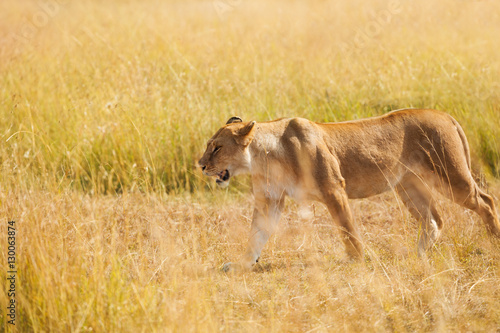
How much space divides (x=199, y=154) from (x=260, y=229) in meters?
2.34

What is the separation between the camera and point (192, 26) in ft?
39.8

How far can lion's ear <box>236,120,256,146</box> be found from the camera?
15.4ft

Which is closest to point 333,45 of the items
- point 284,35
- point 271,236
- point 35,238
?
point 284,35

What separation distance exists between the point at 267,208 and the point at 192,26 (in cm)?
807

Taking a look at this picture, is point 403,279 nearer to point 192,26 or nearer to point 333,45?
point 333,45

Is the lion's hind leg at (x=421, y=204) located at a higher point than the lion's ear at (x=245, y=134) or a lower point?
lower

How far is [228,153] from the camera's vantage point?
4785 mm

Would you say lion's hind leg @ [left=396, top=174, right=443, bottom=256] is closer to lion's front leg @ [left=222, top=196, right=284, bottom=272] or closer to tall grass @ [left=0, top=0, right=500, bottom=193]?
lion's front leg @ [left=222, top=196, right=284, bottom=272]

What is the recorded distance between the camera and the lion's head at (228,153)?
15.6 ft

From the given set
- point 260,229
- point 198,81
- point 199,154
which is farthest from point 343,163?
point 198,81

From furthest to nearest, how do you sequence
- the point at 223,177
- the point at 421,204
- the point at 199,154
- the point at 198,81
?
the point at 198,81, the point at 199,154, the point at 421,204, the point at 223,177

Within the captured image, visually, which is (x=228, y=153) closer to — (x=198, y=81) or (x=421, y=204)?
(x=421, y=204)

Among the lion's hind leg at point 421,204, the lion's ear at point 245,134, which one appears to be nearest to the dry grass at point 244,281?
the lion's hind leg at point 421,204

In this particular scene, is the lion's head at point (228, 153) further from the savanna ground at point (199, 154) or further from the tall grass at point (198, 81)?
the tall grass at point (198, 81)
